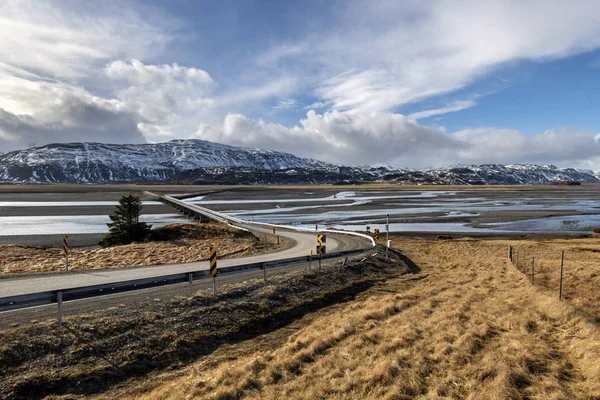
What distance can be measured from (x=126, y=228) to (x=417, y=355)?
104 ft

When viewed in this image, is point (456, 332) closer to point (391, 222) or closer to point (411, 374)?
point (411, 374)

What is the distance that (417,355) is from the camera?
909 cm

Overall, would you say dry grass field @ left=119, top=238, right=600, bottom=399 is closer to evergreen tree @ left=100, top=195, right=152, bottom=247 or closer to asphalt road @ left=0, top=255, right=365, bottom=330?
asphalt road @ left=0, top=255, right=365, bottom=330

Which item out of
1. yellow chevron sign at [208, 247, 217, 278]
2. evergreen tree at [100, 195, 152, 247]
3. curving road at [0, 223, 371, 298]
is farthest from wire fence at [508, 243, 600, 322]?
evergreen tree at [100, 195, 152, 247]

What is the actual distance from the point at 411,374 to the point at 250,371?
3.37m

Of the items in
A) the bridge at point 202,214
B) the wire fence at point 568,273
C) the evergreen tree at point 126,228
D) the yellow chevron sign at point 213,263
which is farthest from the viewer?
the bridge at point 202,214

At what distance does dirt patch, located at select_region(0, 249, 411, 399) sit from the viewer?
789cm

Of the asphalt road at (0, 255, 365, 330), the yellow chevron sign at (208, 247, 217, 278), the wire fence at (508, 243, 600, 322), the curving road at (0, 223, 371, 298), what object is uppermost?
the yellow chevron sign at (208, 247, 217, 278)

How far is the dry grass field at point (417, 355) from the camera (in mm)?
7469

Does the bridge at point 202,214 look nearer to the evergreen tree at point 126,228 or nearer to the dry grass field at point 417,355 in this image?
the evergreen tree at point 126,228

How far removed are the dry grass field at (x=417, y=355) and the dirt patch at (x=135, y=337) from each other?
0.74 metres

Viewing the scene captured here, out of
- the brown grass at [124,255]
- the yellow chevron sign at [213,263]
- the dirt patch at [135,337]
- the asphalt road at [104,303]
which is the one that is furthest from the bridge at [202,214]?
the dirt patch at [135,337]

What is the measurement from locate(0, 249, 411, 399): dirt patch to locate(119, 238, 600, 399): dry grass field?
A: 74 cm

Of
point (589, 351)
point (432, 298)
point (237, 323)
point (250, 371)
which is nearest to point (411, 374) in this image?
point (250, 371)
